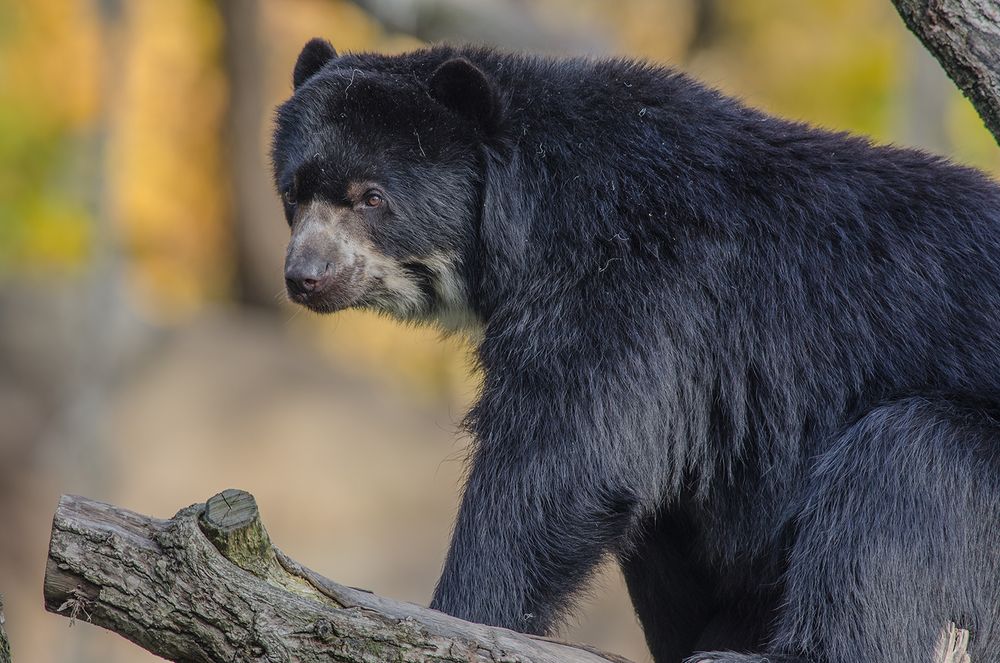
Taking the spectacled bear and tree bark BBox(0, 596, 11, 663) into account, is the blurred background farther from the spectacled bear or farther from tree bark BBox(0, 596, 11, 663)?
tree bark BBox(0, 596, 11, 663)

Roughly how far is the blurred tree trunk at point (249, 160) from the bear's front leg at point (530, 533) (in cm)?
1282

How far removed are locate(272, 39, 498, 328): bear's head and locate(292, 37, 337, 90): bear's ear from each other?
33cm

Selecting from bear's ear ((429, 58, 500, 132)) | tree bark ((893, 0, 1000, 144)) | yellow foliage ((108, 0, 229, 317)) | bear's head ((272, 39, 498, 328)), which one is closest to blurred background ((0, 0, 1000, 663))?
yellow foliage ((108, 0, 229, 317))

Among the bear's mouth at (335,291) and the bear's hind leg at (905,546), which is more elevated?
the bear's mouth at (335,291)

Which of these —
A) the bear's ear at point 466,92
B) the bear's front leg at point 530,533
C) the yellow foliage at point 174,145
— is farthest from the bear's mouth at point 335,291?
the yellow foliage at point 174,145

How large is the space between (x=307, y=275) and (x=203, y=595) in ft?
6.34

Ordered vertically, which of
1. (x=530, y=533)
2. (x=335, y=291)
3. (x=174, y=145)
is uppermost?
(x=174, y=145)

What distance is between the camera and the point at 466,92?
515 centimetres

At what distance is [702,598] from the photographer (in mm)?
5598

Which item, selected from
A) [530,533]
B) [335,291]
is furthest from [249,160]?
[530,533]

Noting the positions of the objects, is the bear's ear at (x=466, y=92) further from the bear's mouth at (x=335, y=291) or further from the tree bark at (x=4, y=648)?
the tree bark at (x=4, y=648)

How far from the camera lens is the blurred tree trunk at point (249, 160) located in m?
17.1

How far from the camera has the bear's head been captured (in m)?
5.23

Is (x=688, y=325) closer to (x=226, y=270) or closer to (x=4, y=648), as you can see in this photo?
(x=4, y=648)
